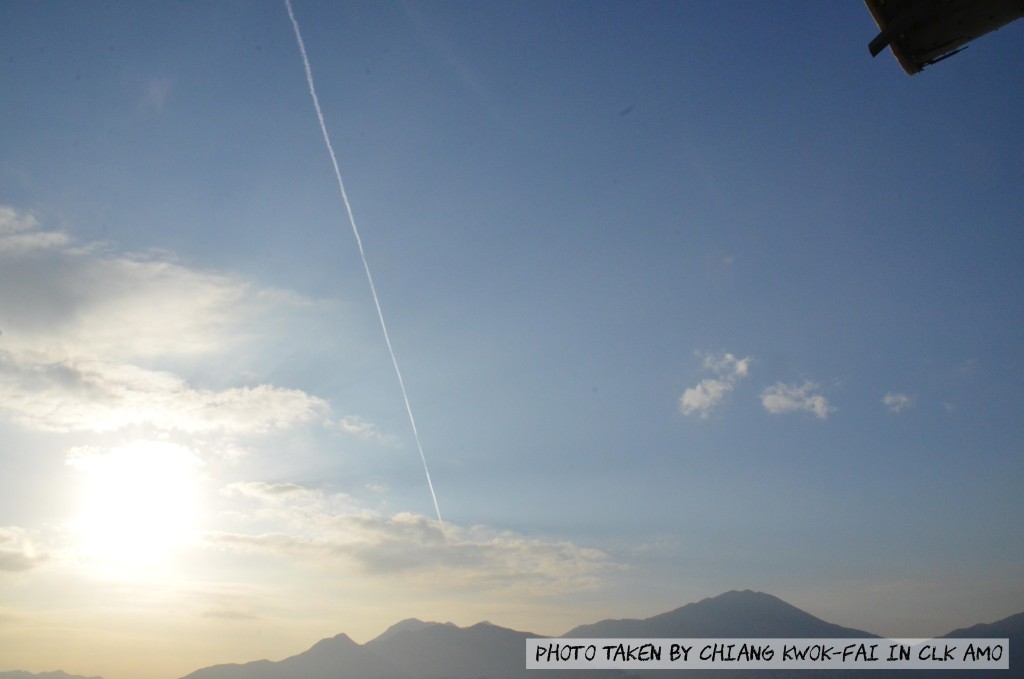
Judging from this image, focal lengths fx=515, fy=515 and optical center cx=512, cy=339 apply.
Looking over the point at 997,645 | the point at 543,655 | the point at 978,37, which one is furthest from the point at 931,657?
the point at 978,37

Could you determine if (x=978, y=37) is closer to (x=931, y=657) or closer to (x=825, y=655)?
(x=825, y=655)

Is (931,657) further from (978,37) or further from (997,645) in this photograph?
(978,37)

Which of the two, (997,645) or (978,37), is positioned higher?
(978,37)

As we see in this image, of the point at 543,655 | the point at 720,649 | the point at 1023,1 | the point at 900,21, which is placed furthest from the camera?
the point at 543,655

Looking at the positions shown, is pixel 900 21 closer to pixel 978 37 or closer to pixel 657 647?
pixel 978 37

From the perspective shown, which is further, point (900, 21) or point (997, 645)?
point (997, 645)

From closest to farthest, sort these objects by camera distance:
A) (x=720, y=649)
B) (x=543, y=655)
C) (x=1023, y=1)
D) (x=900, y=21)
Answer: (x=1023, y=1), (x=900, y=21), (x=720, y=649), (x=543, y=655)

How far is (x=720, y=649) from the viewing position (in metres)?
33.4

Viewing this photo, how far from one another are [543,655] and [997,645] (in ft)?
107

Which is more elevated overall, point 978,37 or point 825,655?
point 978,37

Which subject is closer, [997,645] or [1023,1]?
[1023,1]

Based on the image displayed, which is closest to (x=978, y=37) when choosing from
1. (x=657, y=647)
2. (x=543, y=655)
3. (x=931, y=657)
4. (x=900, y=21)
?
(x=900, y=21)

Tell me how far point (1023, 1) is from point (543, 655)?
3952 centimetres

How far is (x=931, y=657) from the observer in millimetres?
34312
